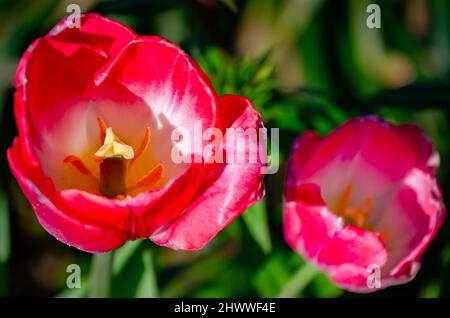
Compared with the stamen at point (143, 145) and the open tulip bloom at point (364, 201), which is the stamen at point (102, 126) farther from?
the open tulip bloom at point (364, 201)

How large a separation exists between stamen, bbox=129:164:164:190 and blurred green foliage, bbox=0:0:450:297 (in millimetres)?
128

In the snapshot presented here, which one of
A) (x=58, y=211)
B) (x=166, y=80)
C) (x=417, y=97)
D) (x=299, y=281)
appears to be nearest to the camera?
(x=58, y=211)

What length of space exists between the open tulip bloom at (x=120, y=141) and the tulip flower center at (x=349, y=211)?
27 centimetres

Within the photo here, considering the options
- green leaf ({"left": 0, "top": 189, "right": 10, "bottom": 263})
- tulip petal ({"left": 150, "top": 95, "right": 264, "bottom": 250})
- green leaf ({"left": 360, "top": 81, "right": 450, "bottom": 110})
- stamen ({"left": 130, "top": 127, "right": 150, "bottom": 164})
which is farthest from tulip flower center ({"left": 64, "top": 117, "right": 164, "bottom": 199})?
green leaf ({"left": 360, "top": 81, "right": 450, "bottom": 110})

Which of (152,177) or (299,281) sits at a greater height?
(152,177)

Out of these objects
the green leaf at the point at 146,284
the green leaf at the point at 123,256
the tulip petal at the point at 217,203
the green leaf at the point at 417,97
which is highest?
the green leaf at the point at 417,97

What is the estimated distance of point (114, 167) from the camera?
2.97 feet

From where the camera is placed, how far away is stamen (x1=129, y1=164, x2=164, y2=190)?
2.95ft

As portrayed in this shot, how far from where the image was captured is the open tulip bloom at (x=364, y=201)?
0.92 metres

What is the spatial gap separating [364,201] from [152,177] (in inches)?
12.9

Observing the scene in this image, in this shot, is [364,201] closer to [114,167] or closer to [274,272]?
[274,272]

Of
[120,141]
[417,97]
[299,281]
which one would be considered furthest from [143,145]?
[417,97]

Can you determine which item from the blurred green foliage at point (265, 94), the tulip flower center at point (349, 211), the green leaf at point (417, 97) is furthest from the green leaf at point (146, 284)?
the green leaf at point (417, 97)
